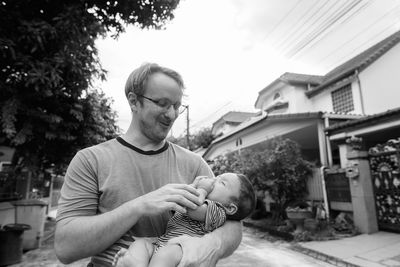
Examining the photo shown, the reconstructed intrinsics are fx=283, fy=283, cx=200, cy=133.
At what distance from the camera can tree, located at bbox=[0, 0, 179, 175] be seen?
4.19 meters

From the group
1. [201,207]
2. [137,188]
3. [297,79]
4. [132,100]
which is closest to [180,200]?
[201,207]

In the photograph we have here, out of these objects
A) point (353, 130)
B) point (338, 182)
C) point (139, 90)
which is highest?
point (353, 130)

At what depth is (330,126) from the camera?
31.3 ft

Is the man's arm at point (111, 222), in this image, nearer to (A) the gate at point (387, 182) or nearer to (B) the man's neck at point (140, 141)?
(B) the man's neck at point (140, 141)

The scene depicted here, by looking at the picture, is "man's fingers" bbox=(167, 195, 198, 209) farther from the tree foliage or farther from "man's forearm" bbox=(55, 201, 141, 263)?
the tree foliage

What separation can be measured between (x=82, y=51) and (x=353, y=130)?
7890mm

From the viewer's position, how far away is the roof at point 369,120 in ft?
24.8

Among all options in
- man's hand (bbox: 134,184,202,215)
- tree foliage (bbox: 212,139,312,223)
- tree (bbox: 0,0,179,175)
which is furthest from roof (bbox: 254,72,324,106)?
man's hand (bbox: 134,184,202,215)

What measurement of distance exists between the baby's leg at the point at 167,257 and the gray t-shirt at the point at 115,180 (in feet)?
0.72

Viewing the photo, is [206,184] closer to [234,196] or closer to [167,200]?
[234,196]

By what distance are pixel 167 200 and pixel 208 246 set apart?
0.34 meters

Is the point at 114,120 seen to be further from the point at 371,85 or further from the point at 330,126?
the point at 371,85

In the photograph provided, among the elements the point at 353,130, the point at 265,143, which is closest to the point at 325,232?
the point at 353,130

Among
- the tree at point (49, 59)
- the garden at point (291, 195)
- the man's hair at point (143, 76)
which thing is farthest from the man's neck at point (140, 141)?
the garden at point (291, 195)
